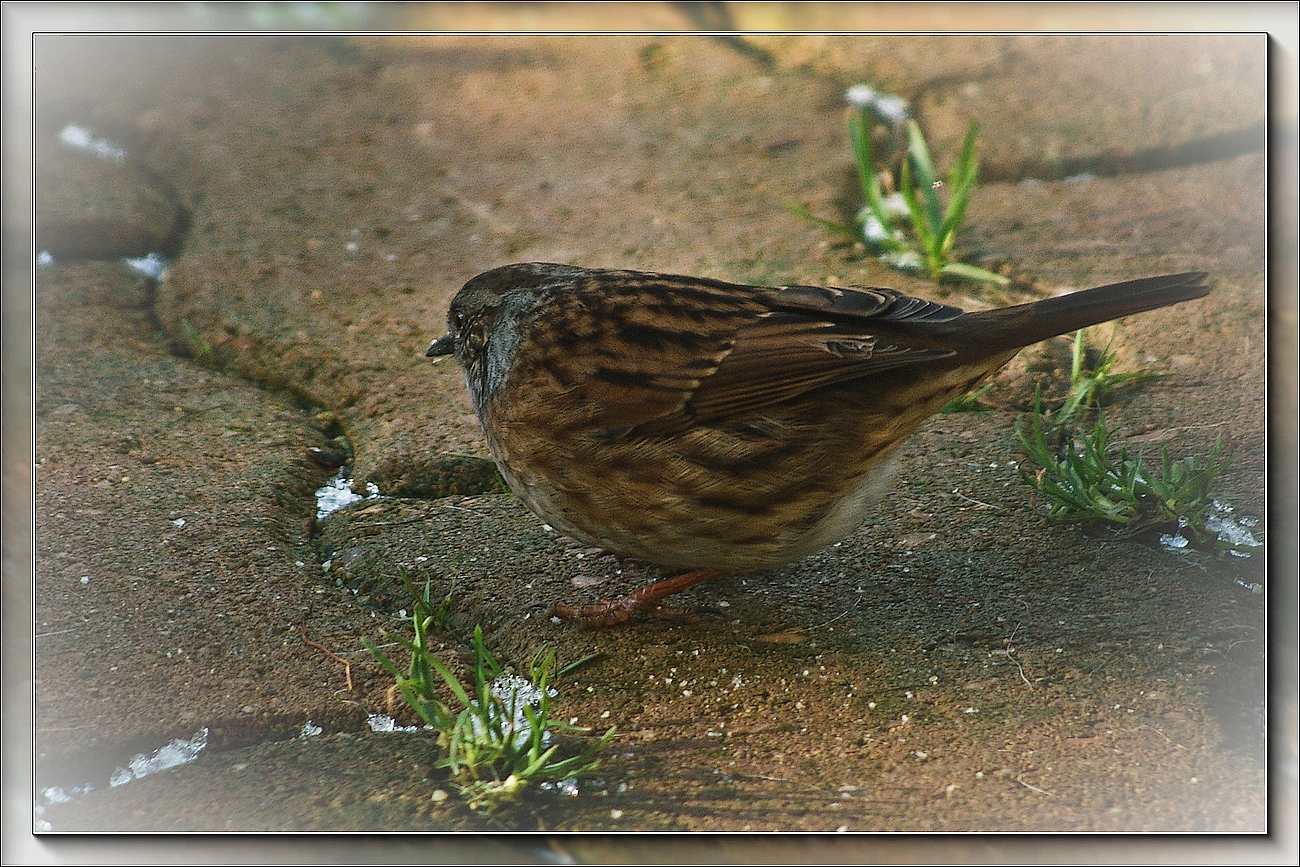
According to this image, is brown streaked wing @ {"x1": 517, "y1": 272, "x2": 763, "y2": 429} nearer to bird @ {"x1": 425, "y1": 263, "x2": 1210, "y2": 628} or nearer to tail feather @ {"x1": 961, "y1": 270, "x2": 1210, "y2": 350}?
bird @ {"x1": 425, "y1": 263, "x2": 1210, "y2": 628}

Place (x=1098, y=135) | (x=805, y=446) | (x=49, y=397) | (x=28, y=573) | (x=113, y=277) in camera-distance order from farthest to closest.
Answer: (x=1098, y=135) → (x=113, y=277) → (x=49, y=397) → (x=28, y=573) → (x=805, y=446)

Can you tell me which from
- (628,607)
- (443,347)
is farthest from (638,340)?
(443,347)

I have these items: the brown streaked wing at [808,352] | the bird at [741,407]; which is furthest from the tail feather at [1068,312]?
the brown streaked wing at [808,352]

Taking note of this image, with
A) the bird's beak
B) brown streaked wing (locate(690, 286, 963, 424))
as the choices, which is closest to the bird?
brown streaked wing (locate(690, 286, 963, 424))

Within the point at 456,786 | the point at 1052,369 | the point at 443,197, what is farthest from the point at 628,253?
the point at 456,786

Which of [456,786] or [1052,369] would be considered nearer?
[456,786]

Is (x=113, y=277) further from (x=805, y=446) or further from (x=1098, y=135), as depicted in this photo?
(x=1098, y=135)

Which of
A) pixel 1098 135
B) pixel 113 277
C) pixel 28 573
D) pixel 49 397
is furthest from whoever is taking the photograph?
pixel 1098 135
